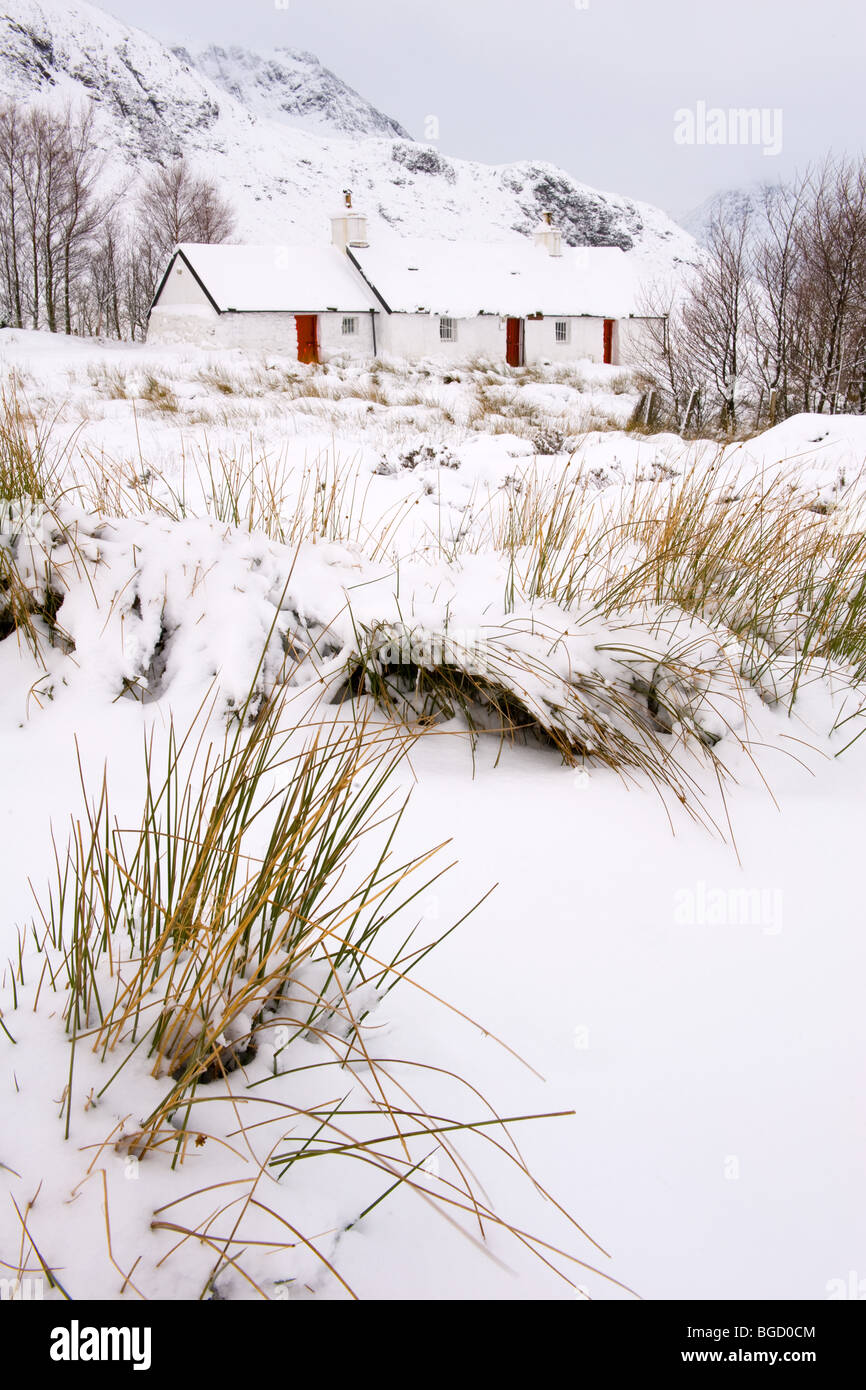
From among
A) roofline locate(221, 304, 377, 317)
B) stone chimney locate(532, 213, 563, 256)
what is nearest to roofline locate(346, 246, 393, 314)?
roofline locate(221, 304, 377, 317)

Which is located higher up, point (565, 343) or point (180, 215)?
point (180, 215)

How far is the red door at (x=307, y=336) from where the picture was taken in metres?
26.3

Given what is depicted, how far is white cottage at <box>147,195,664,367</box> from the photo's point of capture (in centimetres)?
2605

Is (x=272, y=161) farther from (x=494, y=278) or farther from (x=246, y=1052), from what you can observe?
(x=246, y=1052)

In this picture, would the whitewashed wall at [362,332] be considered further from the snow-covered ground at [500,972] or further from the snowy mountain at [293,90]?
the snowy mountain at [293,90]

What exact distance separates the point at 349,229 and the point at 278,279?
3.61 meters

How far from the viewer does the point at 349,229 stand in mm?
28281

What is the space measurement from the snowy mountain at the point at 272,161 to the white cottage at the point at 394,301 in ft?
137

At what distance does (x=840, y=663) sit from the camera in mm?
3223

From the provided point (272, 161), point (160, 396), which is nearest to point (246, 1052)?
point (160, 396)

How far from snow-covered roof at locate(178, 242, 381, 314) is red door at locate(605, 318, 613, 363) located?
8626mm

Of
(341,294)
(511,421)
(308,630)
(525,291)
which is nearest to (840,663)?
(308,630)

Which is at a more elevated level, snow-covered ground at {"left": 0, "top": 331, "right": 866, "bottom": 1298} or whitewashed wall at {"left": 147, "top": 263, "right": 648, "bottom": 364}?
whitewashed wall at {"left": 147, "top": 263, "right": 648, "bottom": 364}

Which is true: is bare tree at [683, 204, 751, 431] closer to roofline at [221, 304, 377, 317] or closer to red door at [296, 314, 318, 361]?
roofline at [221, 304, 377, 317]
